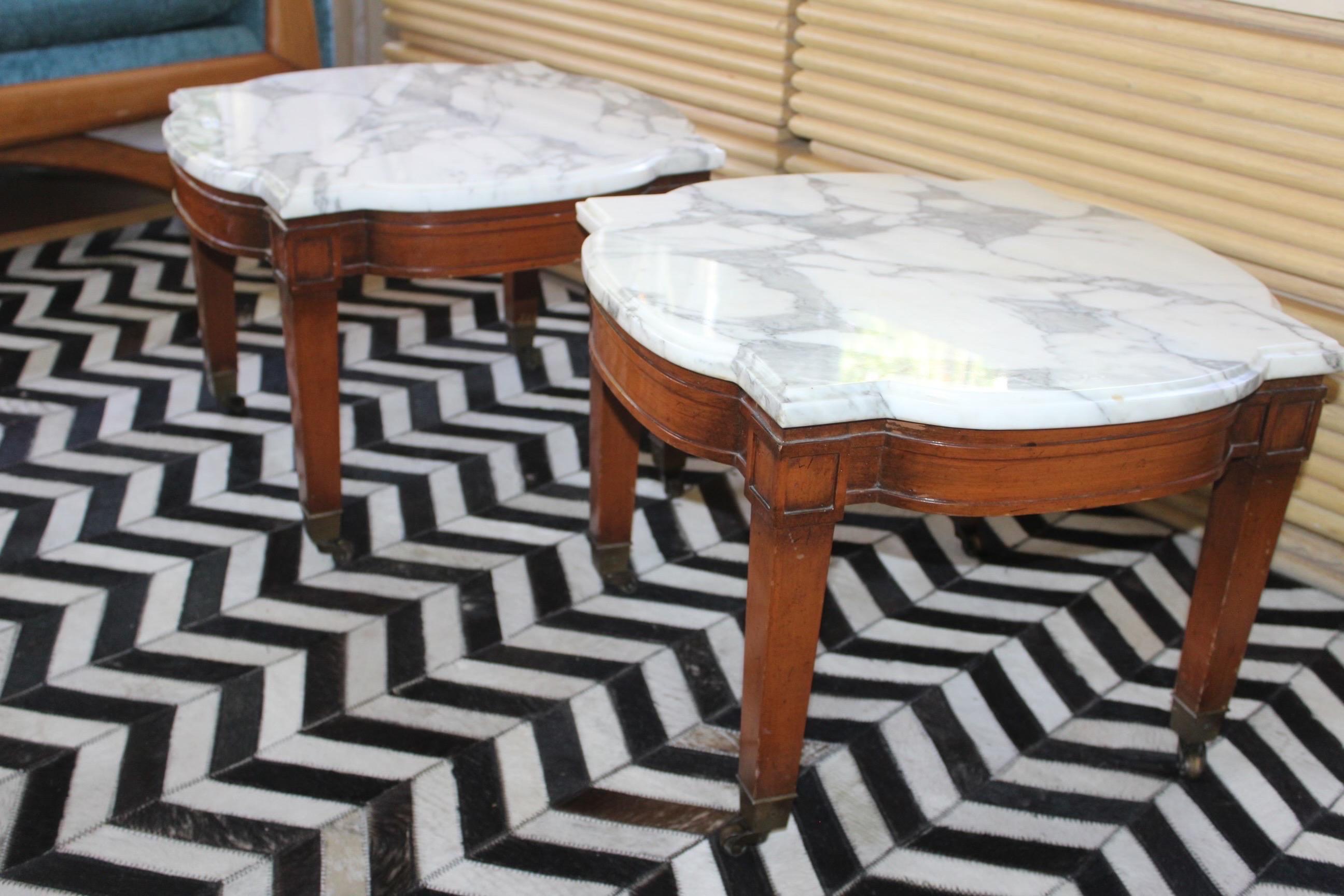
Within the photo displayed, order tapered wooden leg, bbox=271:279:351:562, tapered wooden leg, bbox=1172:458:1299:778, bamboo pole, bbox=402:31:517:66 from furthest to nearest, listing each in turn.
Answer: bamboo pole, bbox=402:31:517:66, tapered wooden leg, bbox=271:279:351:562, tapered wooden leg, bbox=1172:458:1299:778

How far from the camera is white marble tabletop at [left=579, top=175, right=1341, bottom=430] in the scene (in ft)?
3.09

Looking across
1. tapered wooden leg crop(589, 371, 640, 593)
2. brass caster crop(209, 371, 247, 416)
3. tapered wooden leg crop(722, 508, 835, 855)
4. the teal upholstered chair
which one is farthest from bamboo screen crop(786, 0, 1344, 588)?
the teal upholstered chair

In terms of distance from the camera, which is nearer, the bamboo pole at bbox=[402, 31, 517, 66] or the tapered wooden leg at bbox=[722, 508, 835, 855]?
the tapered wooden leg at bbox=[722, 508, 835, 855]

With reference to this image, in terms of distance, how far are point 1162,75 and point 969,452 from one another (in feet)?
2.23

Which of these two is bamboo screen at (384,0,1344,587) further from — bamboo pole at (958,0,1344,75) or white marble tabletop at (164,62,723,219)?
white marble tabletop at (164,62,723,219)

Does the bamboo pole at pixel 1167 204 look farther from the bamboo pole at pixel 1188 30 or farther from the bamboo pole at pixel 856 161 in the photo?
the bamboo pole at pixel 1188 30

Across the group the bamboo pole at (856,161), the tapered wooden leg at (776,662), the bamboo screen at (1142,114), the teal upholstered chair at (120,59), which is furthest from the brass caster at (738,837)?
the teal upholstered chair at (120,59)

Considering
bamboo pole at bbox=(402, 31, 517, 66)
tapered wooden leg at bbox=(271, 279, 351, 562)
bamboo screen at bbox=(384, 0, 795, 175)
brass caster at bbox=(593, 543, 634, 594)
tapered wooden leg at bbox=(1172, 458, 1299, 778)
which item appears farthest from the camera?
bamboo pole at bbox=(402, 31, 517, 66)

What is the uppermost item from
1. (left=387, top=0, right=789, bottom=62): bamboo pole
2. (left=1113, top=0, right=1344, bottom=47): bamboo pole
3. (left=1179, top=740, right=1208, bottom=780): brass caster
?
(left=1113, top=0, right=1344, bottom=47): bamboo pole

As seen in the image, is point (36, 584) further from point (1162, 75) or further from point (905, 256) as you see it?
point (1162, 75)

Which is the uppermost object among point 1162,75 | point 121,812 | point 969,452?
point 1162,75

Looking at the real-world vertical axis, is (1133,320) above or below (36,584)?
above

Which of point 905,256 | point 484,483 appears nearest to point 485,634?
point 484,483

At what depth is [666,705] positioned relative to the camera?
1358 mm
